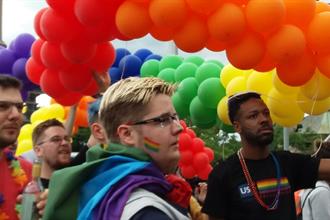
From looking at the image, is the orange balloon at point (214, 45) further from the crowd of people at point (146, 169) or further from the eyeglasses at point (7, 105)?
the eyeglasses at point (7, 105)

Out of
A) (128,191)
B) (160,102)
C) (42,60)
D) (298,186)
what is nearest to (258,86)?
(298,186)

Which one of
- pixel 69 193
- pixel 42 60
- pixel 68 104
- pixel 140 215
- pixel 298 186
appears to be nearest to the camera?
pixel 140 215

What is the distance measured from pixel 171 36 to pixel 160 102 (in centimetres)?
206

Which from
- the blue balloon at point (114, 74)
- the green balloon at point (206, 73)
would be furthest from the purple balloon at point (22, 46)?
the green balloon at point (206, 73)

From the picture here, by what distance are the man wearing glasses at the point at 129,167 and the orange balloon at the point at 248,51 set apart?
179cm

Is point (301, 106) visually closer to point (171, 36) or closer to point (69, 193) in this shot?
point (171, 36)

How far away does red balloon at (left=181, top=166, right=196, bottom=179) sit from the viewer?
6.40 m

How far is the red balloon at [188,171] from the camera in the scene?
640 cm

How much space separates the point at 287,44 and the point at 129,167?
215 cm

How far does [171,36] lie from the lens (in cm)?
354

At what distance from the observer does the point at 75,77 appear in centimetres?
403

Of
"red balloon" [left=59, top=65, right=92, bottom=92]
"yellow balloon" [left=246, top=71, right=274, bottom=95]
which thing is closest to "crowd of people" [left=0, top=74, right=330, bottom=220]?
"red balloon" [left=59, top=65, right=92, bottom=92]

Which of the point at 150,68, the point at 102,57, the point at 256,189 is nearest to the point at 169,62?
the point at 150,68

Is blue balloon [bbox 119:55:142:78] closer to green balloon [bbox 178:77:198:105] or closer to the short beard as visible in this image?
green balloon [bbox 178:77:198:105]
